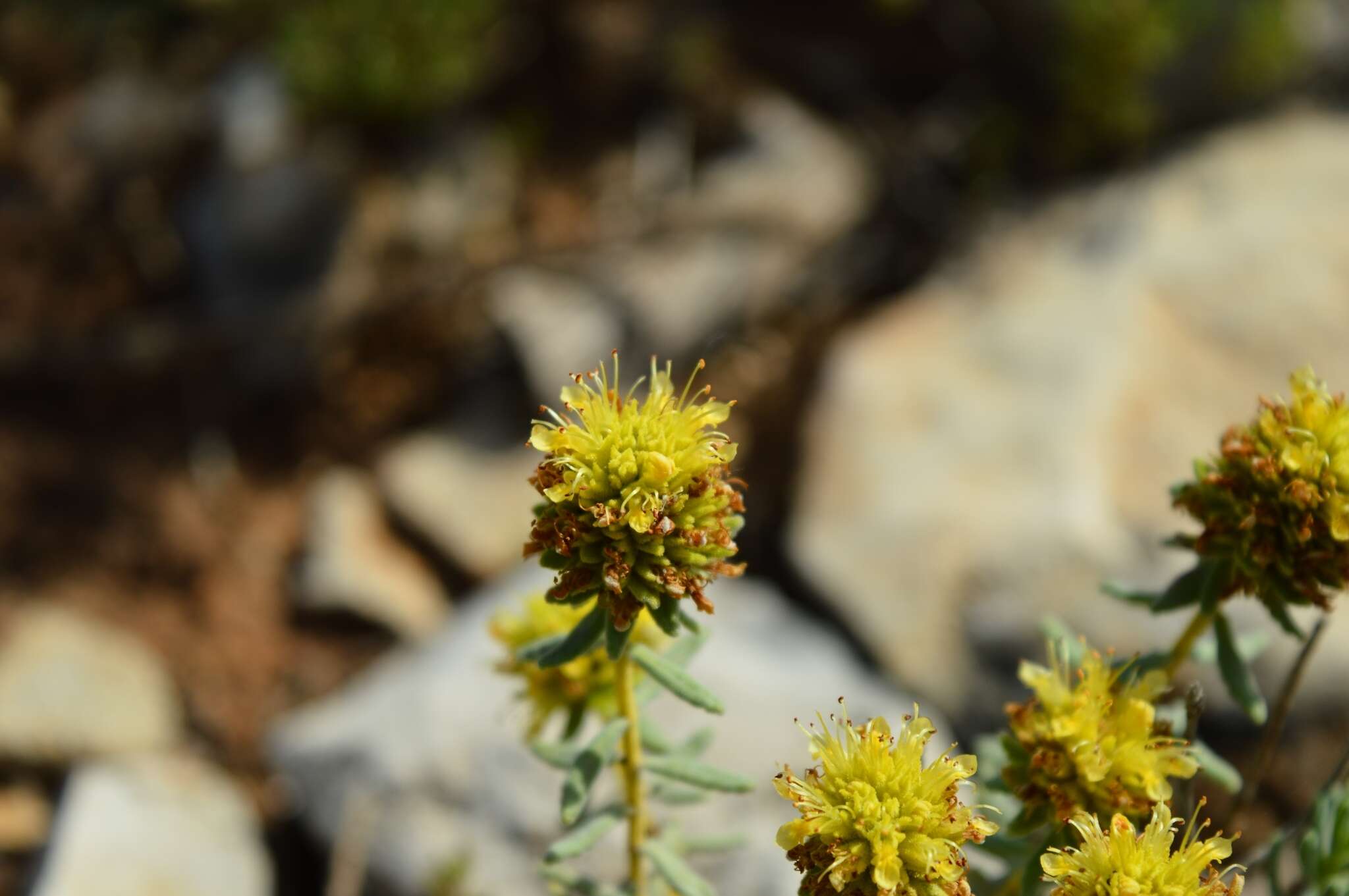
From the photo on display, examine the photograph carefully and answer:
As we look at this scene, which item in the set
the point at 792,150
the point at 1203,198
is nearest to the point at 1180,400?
the point at 1203,198

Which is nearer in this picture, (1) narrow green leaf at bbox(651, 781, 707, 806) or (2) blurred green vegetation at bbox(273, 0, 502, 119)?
(1) narrow green leaf at bbox(651, 781, 707, 806)

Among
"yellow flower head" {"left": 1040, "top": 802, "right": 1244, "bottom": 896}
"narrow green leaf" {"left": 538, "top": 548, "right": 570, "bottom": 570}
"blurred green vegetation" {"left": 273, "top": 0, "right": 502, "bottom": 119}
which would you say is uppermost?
"blurred green vegetation" {"left": 273, "top": 0, "right": 502, "bottom": 119}

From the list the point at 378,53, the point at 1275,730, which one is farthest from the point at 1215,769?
the point at 378,53

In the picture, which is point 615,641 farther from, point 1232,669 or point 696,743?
point 1232,669

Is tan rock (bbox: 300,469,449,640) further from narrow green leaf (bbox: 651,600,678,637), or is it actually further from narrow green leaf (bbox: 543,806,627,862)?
narrow green leaf (bbox: 651,600,678,637)

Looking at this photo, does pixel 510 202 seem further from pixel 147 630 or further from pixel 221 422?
pixel 147 630

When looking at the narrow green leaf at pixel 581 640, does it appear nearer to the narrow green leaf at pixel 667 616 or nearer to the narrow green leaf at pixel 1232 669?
the narrow green leaf at pixel 667 616

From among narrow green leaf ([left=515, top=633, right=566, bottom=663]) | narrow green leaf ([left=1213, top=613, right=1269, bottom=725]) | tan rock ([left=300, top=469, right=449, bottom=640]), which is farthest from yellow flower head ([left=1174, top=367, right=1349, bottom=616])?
tan rock ([left=300, top=469, right=449, bottom=640])
